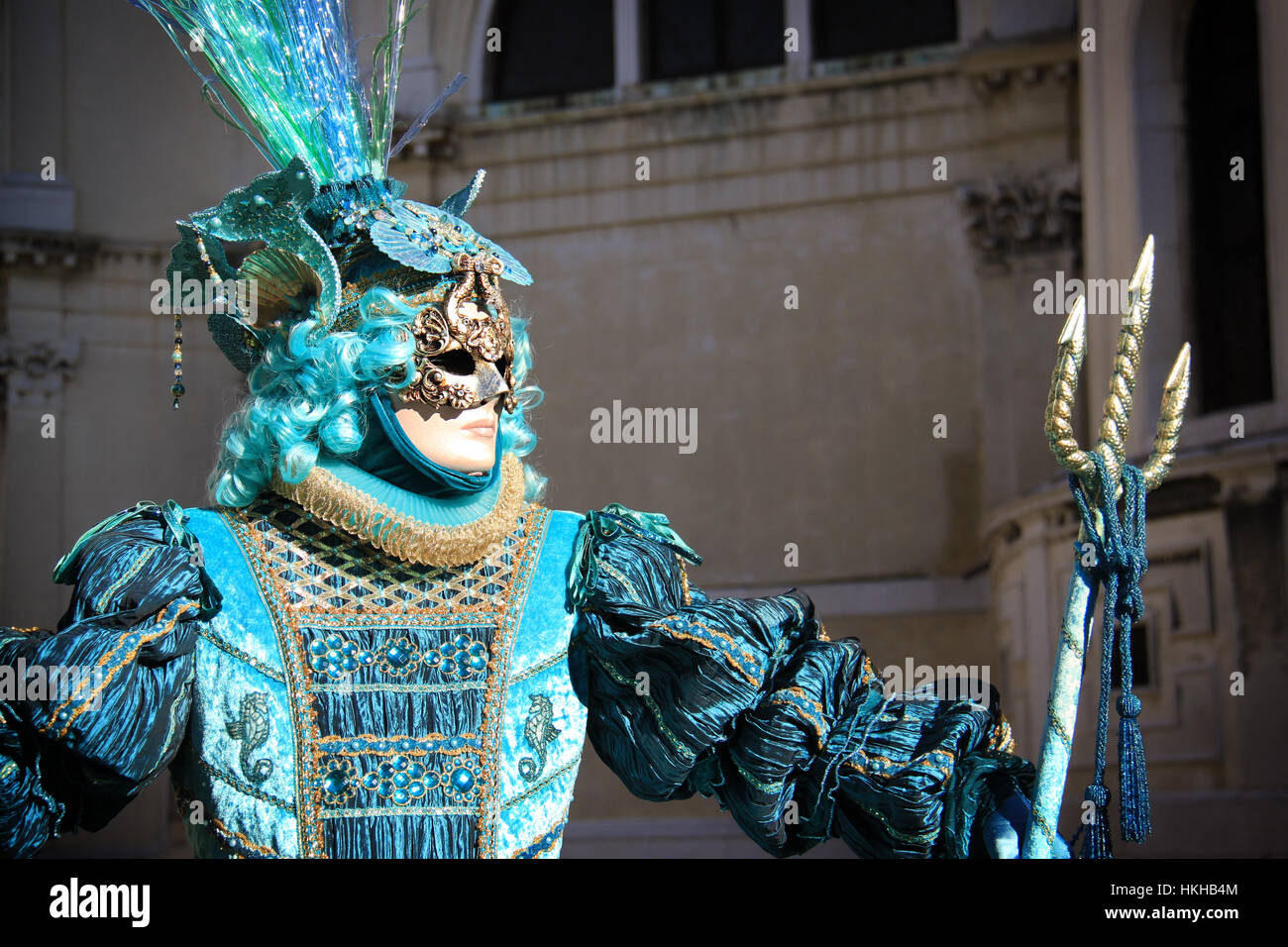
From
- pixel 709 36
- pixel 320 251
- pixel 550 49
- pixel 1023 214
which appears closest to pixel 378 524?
pixel 320 251

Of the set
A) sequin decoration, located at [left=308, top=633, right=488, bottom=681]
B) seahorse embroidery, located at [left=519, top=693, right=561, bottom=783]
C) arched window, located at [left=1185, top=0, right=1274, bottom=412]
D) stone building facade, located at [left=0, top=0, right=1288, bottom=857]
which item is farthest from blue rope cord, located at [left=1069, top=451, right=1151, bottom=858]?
arched window, located at [left=1185, top=0, right=1274, bottom=412]

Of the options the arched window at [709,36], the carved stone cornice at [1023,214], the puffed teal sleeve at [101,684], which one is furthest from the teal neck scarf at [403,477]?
the arched window at [709,36]

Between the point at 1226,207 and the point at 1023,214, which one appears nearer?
the point at 1226,207

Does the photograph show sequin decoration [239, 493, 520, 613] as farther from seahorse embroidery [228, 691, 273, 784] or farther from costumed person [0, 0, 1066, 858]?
seahorse embroidery [228, 691, 273, 784]

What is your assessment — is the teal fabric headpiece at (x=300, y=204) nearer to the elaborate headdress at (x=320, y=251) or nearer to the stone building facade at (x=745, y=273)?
the elaborate headdress at (x=320, y=251)

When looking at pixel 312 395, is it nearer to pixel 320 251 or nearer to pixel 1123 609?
pixel 320 251

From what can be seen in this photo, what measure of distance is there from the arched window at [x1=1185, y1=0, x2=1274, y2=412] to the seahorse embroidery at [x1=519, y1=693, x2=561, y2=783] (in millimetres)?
5013

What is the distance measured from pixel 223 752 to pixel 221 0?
3.84 feet

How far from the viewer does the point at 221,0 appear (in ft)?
10.8

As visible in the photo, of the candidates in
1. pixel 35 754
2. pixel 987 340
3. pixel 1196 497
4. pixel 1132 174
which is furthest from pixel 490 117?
pixel 35 754

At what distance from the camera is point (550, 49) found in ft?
32.5

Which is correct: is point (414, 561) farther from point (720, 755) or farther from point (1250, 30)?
point (1250, 30)

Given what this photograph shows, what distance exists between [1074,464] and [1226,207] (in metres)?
5.23
